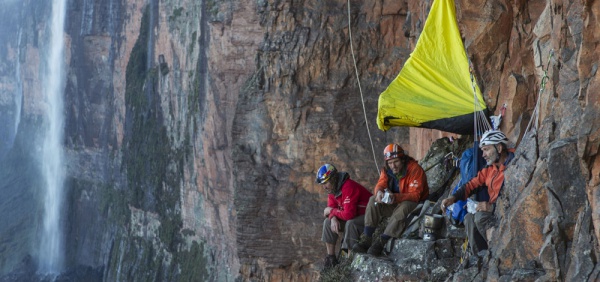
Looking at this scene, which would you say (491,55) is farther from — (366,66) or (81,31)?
(81,31)

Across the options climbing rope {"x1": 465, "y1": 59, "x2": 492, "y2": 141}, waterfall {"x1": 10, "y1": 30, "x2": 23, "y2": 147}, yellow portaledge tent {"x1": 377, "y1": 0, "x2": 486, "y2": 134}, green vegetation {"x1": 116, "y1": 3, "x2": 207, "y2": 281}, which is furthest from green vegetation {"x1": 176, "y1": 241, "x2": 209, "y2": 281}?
waterfall {"x1": 10, "y1": 30, "x2": 23, "y2": 147}

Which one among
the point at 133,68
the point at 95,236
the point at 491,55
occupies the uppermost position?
the point at 133,68

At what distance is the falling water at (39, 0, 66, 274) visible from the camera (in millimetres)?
49000

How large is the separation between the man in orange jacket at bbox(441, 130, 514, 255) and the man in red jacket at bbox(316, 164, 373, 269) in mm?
2089

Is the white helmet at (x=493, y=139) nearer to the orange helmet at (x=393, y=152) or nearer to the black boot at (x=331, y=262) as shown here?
the orange helmet at (x=393, y=152)

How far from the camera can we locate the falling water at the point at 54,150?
4900cm

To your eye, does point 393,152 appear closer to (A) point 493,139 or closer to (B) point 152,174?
(A) point 493,139

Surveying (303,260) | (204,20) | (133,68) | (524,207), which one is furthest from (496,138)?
(133,68)

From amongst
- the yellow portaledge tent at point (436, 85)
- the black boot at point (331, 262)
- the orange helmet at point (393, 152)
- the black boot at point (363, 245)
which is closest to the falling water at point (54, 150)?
the yellow portaledge tent at point (436, 85)

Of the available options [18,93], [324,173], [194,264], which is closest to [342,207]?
[324,173]

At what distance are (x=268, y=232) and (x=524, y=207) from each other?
1514cm

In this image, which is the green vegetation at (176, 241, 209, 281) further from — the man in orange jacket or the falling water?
the man in orange jacket

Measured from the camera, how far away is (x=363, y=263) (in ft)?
35.3

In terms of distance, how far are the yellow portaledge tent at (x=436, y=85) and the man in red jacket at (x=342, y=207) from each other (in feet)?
5.18
